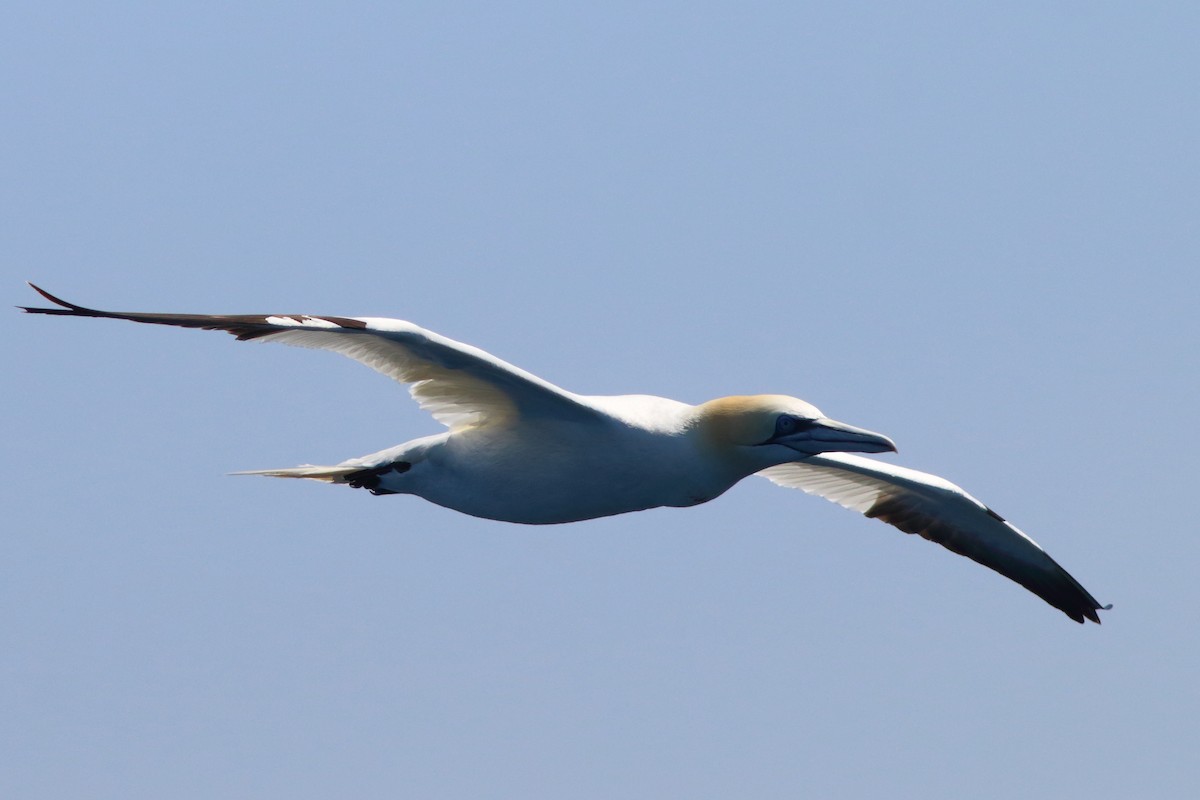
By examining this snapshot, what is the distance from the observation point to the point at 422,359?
9.44 m

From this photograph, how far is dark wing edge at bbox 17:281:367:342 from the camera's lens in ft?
28.0

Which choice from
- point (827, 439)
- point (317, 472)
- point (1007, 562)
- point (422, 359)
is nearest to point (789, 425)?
point (827, 439)

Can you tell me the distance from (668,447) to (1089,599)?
557 cm

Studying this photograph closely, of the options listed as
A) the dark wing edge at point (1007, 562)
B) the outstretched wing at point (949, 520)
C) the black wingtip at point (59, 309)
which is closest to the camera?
the black wingtip at point (59, 309)

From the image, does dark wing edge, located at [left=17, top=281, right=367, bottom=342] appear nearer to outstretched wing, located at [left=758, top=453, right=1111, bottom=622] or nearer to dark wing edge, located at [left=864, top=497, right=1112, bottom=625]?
outstretched wing, located at [left=758, top=453, right=1111, bottom=622]

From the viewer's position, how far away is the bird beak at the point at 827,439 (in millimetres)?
9914

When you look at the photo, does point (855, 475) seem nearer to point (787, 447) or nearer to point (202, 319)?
point (787, 447)

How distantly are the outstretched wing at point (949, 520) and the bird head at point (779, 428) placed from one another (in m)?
2.47

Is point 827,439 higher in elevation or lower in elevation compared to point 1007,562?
higher

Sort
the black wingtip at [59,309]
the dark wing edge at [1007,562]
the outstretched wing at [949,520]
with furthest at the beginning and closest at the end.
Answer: the dark wing edge at [1007,562], the outstretched wing at [949,520], the black wingtip at [59,309]

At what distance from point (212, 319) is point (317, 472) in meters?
1.89

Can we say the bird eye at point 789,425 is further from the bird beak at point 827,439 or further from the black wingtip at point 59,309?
the black wingtip at point 59,309

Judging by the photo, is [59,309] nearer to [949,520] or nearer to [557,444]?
[557,444]

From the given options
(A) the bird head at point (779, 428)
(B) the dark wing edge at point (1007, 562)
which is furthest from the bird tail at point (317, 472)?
(B) the dark wing edge at point (1007, 562)
